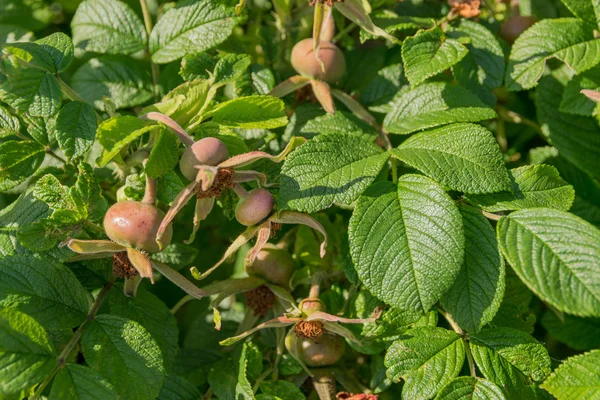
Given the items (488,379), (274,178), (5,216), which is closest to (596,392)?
(488,379)

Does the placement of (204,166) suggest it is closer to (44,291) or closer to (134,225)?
(134,225)

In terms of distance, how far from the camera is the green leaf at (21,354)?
4.69 ft

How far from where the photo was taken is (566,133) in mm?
2207

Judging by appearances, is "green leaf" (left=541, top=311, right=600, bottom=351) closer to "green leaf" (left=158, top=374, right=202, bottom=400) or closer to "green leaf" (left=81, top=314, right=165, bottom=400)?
"green leaf" (left=158, top=374, right=202, bottom=400)

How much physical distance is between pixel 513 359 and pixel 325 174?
662mm

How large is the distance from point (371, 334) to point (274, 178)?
0.48 m

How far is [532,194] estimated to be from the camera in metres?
1.71

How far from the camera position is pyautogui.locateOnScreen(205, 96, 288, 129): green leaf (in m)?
1.67

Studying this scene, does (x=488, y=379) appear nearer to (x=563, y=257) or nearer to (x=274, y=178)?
(x=563, y=257)

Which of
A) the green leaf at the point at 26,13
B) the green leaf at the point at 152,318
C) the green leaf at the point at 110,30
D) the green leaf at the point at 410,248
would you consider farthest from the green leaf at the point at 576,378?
the green leaf at the point at 26,13

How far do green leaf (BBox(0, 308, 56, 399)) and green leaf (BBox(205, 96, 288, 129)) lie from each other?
64 centimetres

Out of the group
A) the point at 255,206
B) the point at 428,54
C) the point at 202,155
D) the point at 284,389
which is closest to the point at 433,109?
the point at 428,54

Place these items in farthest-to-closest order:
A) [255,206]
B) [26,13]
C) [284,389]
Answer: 1. [26,13]
2. [284,389]
3. [255,206]

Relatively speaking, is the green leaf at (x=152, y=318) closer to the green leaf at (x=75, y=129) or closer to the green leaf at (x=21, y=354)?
the green leaf at (x=21, y=354)
